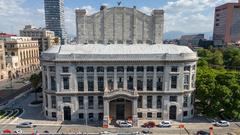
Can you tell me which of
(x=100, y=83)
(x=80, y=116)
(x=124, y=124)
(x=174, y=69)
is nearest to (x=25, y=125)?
(x=80, y=116)

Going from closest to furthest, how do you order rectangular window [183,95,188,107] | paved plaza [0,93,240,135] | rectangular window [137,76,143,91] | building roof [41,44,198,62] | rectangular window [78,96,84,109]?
paved plaza [0,93,240,135], building roof [41,44,198,62], rectangular window [137,76,143,91], rectangular window [78,96,84,109], rectangular window [183,95,188,107]

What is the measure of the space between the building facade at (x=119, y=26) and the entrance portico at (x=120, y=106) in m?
30.7

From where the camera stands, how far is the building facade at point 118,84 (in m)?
79.4

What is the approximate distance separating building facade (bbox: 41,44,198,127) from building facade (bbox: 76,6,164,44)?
18332mm

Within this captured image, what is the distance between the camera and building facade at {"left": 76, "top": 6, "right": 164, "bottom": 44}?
10019 centimetres

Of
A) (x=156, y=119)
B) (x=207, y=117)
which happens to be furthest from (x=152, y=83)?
(x=207, y=117)

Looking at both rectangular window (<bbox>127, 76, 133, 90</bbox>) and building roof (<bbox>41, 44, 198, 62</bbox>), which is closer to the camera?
building roof (<bbox>41, 44, 198, 62</bbox>)

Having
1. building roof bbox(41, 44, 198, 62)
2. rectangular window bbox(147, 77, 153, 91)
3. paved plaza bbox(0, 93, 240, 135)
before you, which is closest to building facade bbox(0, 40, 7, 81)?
paved plaza bbox(0, 93, 240, 135)

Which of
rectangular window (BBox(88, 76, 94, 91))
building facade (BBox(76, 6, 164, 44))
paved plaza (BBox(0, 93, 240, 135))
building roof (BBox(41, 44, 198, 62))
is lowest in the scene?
paved plaza (BBox(0, 93, 240, 135))

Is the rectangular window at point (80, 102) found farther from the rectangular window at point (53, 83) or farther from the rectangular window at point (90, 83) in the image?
the rectangular window at point (53, 83)

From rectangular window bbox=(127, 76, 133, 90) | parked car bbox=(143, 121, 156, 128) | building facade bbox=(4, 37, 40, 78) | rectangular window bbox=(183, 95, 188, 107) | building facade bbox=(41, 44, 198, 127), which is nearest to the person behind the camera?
parked car bbox=(143, 121, 156, 128)

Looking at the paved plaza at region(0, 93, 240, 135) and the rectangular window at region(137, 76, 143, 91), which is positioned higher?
the rectangular window at region(137, 76, 143, 91)

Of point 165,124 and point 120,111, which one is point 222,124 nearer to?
point 165,124

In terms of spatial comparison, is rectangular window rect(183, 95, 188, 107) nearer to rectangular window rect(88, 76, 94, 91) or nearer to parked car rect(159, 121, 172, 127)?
parked car rect(159, 121, 172, 127)
